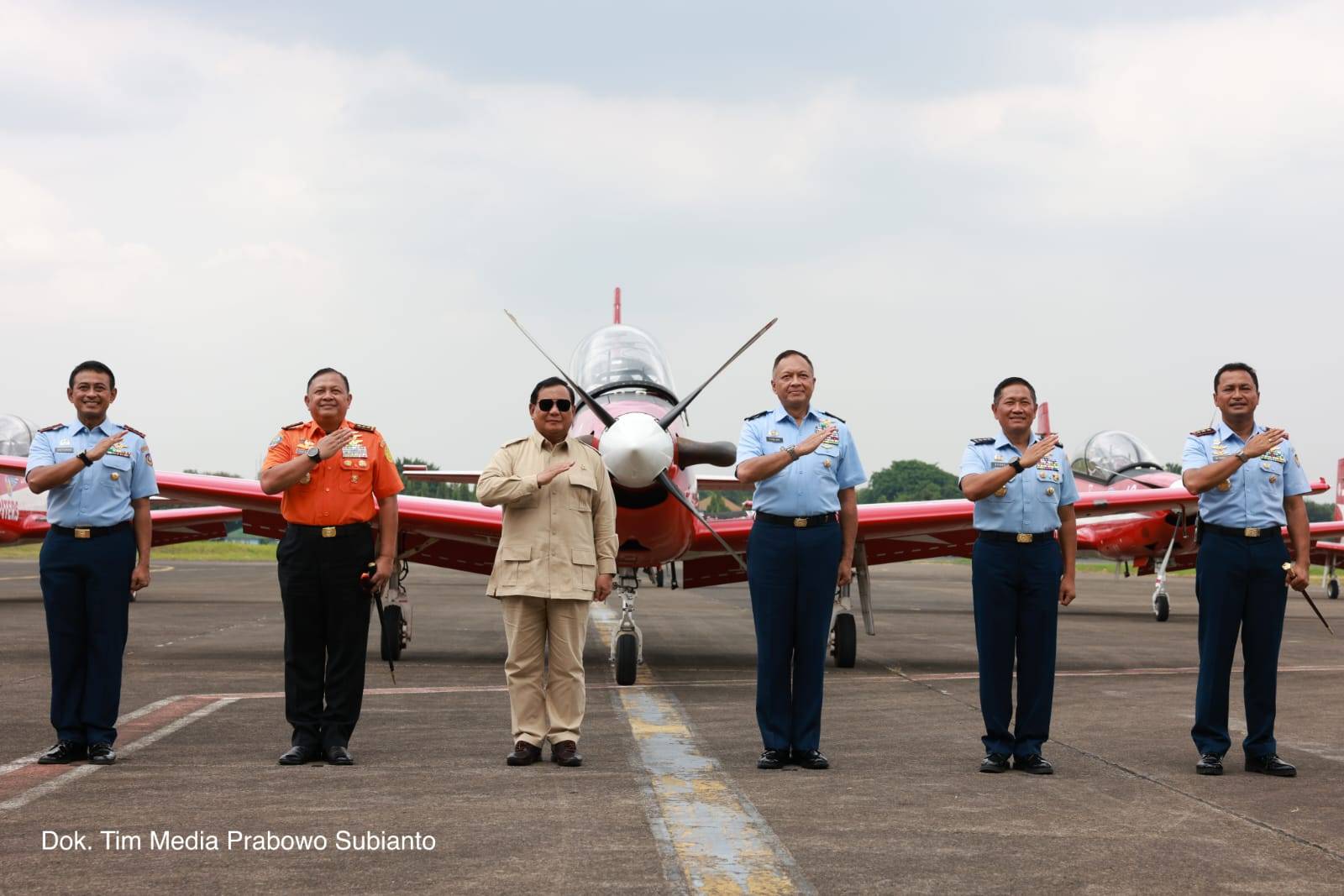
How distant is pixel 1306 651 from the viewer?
1395 centimetres

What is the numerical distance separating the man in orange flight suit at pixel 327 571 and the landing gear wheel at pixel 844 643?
20.3 ft

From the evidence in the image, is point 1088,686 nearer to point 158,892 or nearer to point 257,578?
point 158,892

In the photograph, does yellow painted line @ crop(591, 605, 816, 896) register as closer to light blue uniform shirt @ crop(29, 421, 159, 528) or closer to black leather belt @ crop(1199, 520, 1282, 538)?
black leather belt @ crop(1199, 520, 1282, 538)

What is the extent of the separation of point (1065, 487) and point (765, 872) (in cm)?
311

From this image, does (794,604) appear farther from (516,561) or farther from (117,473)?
(117,473)

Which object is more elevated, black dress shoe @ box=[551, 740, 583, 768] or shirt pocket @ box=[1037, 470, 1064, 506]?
shirt pocket @ box=[1037, 470, 1064, 506]

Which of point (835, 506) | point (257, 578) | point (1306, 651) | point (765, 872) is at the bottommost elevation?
point (257, 578)

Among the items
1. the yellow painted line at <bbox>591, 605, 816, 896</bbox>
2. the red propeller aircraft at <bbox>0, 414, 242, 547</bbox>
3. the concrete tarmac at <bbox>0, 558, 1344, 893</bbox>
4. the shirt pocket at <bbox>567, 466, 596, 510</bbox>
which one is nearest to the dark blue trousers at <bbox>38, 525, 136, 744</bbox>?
the concrete tarmac at <bbox>0, 558, 1344, 893</bbox>

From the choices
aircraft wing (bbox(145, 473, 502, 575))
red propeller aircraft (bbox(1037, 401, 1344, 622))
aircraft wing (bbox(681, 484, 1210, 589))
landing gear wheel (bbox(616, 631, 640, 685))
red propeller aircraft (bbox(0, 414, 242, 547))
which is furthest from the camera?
red propeller aircraft (bbox(1037, 401, 1344, 622))

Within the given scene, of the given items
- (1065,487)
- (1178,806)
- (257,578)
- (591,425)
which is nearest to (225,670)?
(591,425)

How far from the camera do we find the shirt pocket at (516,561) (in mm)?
5941

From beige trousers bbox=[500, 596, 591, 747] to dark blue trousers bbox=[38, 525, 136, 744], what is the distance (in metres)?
1.83

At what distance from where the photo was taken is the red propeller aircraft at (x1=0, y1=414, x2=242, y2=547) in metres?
22.5

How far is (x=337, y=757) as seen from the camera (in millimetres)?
5762
